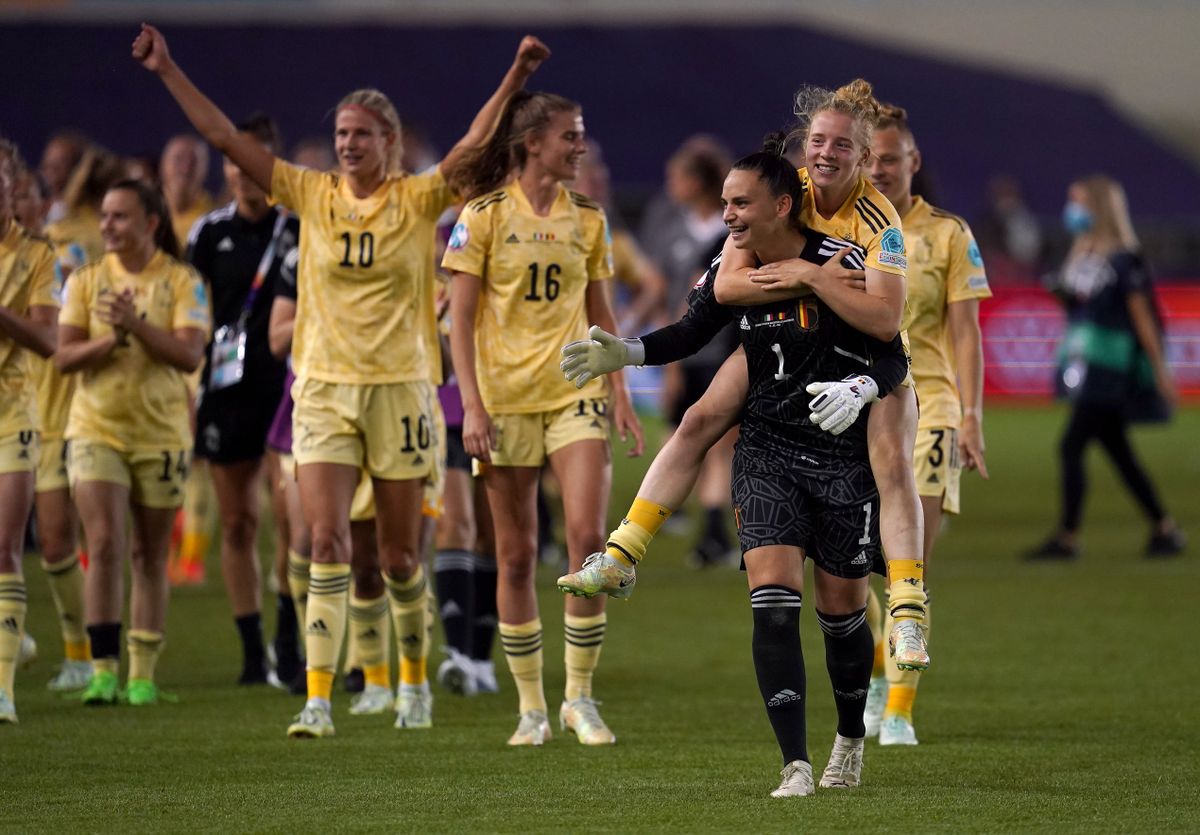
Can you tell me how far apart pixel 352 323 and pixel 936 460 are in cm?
229

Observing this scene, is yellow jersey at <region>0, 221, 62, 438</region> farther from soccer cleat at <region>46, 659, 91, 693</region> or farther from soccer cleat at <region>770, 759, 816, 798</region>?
soccer cleat at <region>770, 759, 816, 798</region>

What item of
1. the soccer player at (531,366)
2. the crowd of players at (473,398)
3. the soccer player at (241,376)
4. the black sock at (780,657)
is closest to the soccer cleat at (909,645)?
the crowd of players at (473,398)

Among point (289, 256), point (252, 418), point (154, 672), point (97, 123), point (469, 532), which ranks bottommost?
point (154, 672)

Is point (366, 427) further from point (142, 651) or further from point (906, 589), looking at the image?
point (906, 589)

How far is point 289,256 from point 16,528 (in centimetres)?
167

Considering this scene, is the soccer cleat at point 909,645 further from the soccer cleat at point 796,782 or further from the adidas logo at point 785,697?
the soccer cleat at point 796,782

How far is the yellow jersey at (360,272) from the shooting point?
7395mm

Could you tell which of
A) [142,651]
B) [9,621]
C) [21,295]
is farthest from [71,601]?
[21,295]

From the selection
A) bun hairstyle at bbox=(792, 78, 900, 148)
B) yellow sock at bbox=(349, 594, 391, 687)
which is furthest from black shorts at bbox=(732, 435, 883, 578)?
yellow sock at bbox=(349, 594, 391, 687)

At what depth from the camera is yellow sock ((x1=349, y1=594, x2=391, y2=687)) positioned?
8.05 m

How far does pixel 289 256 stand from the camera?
27.9 ft

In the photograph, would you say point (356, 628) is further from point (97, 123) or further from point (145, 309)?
point (97, 123)

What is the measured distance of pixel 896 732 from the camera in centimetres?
723

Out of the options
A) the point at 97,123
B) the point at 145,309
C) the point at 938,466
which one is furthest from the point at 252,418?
the point at 97,123
